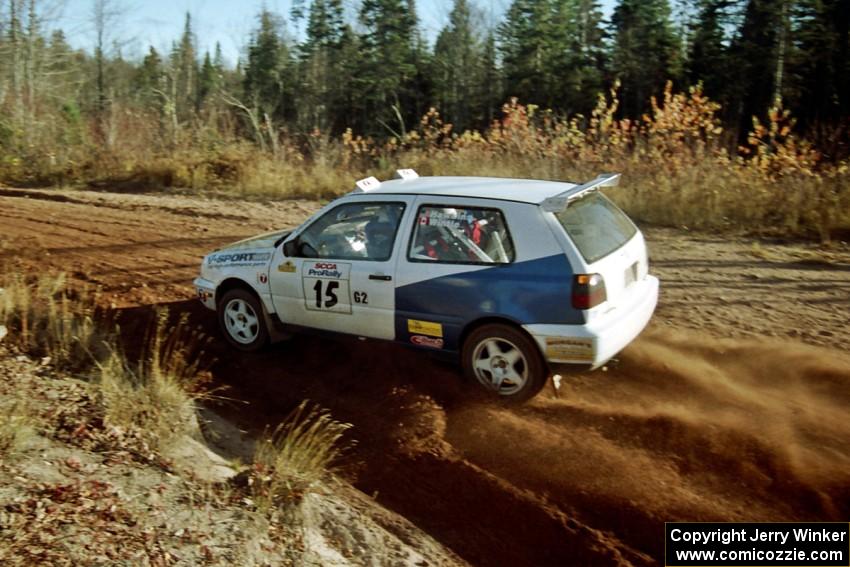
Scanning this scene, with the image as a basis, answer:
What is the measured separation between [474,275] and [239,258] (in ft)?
8.22

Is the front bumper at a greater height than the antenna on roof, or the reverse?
the antenna on roof

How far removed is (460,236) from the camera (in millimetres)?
5777

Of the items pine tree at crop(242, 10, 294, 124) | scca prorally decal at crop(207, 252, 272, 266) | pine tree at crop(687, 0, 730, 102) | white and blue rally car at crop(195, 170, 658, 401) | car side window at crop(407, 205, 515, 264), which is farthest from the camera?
pine tree at crop(242, 10, 294, 124)

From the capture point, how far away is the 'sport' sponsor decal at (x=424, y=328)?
583 centimetres

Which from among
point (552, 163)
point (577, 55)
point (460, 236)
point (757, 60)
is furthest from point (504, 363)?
point (577, 55)

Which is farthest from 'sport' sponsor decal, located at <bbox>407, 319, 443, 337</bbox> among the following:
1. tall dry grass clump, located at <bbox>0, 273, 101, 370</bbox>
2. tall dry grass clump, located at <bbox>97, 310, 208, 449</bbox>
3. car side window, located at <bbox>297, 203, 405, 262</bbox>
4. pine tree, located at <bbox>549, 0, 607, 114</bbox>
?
pine tree, located at <bbox>549, 0, 607, 114</bbox>

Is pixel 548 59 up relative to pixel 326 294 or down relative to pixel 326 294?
up

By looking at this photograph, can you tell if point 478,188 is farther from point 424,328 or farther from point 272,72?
point 272,72

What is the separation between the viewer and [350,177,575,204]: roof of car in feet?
18.9

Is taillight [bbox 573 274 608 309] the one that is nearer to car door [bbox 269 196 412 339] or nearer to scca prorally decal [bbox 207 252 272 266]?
car door [bbox 269 196 412 339]

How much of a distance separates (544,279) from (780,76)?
36.4 metres

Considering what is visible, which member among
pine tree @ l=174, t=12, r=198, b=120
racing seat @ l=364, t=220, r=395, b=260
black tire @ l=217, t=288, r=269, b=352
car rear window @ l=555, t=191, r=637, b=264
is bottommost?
black tire @ l=217, t=288, r=269, b=352

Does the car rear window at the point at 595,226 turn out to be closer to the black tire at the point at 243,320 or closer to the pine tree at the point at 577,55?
the black tire at the point at 243,320

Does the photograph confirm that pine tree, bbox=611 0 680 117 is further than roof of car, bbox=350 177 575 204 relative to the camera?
Yes
